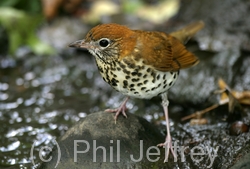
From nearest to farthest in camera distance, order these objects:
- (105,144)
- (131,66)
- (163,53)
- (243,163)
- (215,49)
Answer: (243,163) → (131,66) → (105,144) → (163,53) → (215,49)

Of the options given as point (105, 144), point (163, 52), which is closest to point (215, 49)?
point (163, 52)

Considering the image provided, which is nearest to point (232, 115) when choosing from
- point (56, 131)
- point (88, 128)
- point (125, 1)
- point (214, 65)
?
point (214, 65)

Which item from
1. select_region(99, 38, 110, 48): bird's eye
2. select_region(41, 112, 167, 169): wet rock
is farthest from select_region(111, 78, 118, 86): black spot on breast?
select_region(41, 112, 167, 169): wet rock

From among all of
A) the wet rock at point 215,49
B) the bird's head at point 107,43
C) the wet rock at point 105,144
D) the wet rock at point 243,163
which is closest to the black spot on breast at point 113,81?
the bird's head at point 107,43

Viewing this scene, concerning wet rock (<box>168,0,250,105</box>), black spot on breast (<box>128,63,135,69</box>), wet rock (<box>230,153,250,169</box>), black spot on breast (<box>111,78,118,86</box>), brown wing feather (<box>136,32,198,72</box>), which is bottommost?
wet rock (<box>230,153,250,169</box>)

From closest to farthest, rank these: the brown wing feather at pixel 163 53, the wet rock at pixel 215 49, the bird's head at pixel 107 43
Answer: the bird's head at pixel 107 43, the brown wing feather at pixel 163 53, the wet rock at pixel 215 49

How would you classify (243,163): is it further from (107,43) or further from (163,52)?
(107,43)

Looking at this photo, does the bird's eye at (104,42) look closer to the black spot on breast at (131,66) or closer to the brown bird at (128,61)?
the brown bird at (128,61)

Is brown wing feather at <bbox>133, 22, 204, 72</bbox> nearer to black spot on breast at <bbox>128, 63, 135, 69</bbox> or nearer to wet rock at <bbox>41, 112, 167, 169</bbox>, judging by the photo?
black spot on breast at <bbox>128, 63, 135, 69</bbox>
